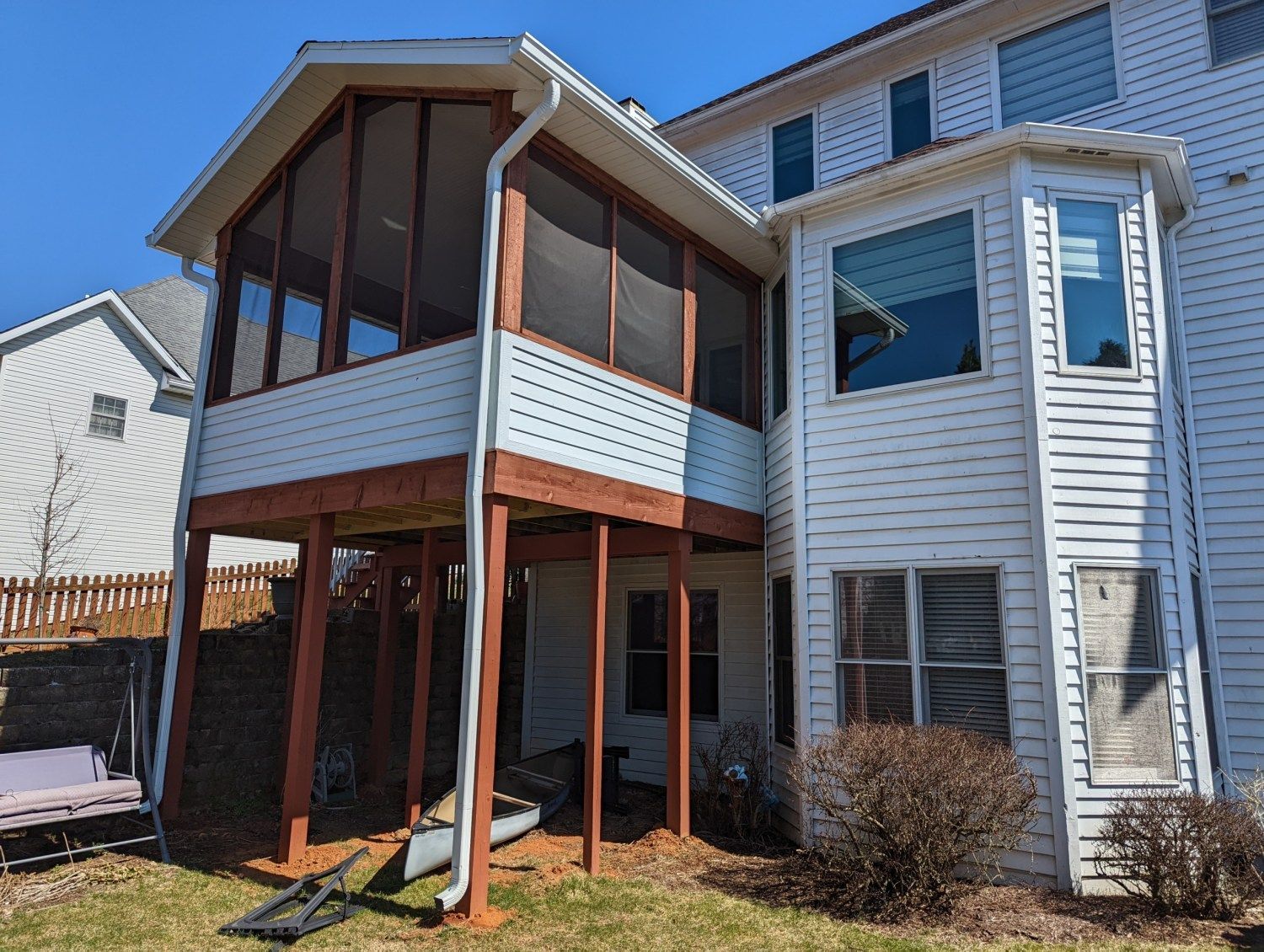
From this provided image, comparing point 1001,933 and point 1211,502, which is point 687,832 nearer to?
point 1001,933

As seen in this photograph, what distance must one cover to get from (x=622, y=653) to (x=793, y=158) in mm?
7619

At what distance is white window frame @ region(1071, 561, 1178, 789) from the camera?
6.61m

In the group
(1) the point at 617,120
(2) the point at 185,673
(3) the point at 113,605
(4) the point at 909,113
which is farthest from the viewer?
(3) the point at 113,605

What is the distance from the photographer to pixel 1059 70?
32.4ft

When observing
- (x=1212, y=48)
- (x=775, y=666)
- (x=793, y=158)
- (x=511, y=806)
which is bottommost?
(x=511, y=806)

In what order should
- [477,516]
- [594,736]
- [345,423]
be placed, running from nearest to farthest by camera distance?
[477,516] < [594,736] < [345,423]

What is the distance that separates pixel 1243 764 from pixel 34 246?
9035 cm

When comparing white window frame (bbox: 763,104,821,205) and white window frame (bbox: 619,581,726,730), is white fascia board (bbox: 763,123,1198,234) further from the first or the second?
white window frame (bbox: 619,581,726,730)

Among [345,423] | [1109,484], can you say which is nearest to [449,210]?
[345,423]

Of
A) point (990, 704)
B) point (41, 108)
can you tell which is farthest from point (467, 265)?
point (41, 108)

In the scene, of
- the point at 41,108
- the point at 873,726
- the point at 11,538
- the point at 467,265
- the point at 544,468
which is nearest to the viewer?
the point at 544,468

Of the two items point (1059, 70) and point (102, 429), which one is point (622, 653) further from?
point (102, 429)

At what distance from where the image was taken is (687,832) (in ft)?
26.3

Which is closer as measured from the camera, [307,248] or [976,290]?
[976,290]
